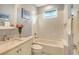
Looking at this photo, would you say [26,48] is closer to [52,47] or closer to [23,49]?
[23,49]

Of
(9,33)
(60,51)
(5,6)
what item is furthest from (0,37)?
(60,51)

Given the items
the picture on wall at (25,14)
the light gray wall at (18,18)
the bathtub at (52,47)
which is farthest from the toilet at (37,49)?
the picture on wall at (25,14)

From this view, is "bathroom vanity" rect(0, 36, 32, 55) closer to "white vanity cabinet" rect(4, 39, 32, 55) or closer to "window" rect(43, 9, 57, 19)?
"white vanity cabinet" rect(4, 39, 32, 55)

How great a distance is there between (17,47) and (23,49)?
0.09 meters

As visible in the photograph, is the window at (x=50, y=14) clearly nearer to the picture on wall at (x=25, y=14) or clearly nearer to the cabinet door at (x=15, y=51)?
the picture on wall at (x=25, y=14)

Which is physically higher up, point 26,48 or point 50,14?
point 50,14

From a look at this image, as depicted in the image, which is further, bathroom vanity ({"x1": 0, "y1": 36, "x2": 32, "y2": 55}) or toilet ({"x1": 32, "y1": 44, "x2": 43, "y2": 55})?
toilet ({"x1": 32, "y1": 44, "x2": 43, "y2": 55})

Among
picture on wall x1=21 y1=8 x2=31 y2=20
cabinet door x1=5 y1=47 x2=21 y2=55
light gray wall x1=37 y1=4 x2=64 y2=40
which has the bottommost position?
cabinet door x1=5 y1=47 x2=21 y2=55

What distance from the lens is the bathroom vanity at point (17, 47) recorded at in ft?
5.67

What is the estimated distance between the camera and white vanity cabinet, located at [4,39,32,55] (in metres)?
1.76

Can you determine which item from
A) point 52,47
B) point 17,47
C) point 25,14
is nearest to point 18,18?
point 25,14

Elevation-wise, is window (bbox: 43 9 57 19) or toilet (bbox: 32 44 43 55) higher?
window (bbox: 43 9 57 19)

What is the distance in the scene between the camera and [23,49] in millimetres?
1806

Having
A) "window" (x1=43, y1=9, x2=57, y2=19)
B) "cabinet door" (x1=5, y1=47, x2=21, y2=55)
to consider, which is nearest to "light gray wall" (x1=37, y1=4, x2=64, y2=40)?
"window" (x1=43, y1=9, x2=57, y2=19)
